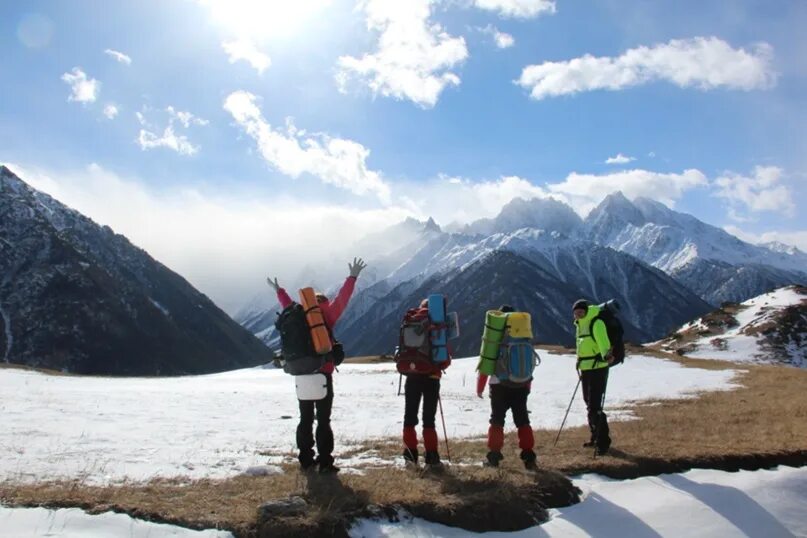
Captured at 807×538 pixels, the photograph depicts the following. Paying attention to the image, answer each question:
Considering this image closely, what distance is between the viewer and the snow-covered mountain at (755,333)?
4264 inches

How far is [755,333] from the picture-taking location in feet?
393

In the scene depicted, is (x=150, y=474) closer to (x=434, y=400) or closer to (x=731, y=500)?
(x=434, y=400)

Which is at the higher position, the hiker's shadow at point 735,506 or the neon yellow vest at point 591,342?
the neon yellow vest at point 591,342

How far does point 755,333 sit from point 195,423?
128 m

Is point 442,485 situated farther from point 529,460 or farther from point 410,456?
point 529,460

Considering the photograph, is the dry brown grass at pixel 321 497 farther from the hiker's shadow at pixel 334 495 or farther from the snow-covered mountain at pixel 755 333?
the snow-covered mountain at pixel 755 333

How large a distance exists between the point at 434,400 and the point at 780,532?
6351 millimetres

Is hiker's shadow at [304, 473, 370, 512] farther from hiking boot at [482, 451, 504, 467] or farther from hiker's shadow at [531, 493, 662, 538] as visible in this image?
hiking boot at [482, 451, 504, 467]

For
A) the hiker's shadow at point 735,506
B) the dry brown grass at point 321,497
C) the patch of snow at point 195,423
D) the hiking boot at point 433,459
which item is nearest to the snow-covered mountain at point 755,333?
the patch of snow at point 195,423

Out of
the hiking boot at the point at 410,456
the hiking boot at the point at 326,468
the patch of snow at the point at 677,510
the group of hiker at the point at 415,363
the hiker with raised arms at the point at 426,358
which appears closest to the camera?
the patch of snow at the point at 677,510

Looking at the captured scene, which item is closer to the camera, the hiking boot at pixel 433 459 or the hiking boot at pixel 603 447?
the hiking boot at pixel 433 459

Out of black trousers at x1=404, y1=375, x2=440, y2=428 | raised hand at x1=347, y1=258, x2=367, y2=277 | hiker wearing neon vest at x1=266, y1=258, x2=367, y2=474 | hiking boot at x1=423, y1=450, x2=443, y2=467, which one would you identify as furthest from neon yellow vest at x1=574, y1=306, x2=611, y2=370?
hiker wearing neon vest at x1=266, y1=258, x2=367, y2=474

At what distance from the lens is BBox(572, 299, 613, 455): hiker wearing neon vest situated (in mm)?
13344

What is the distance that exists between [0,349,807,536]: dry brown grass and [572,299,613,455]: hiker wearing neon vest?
0.57 meters
